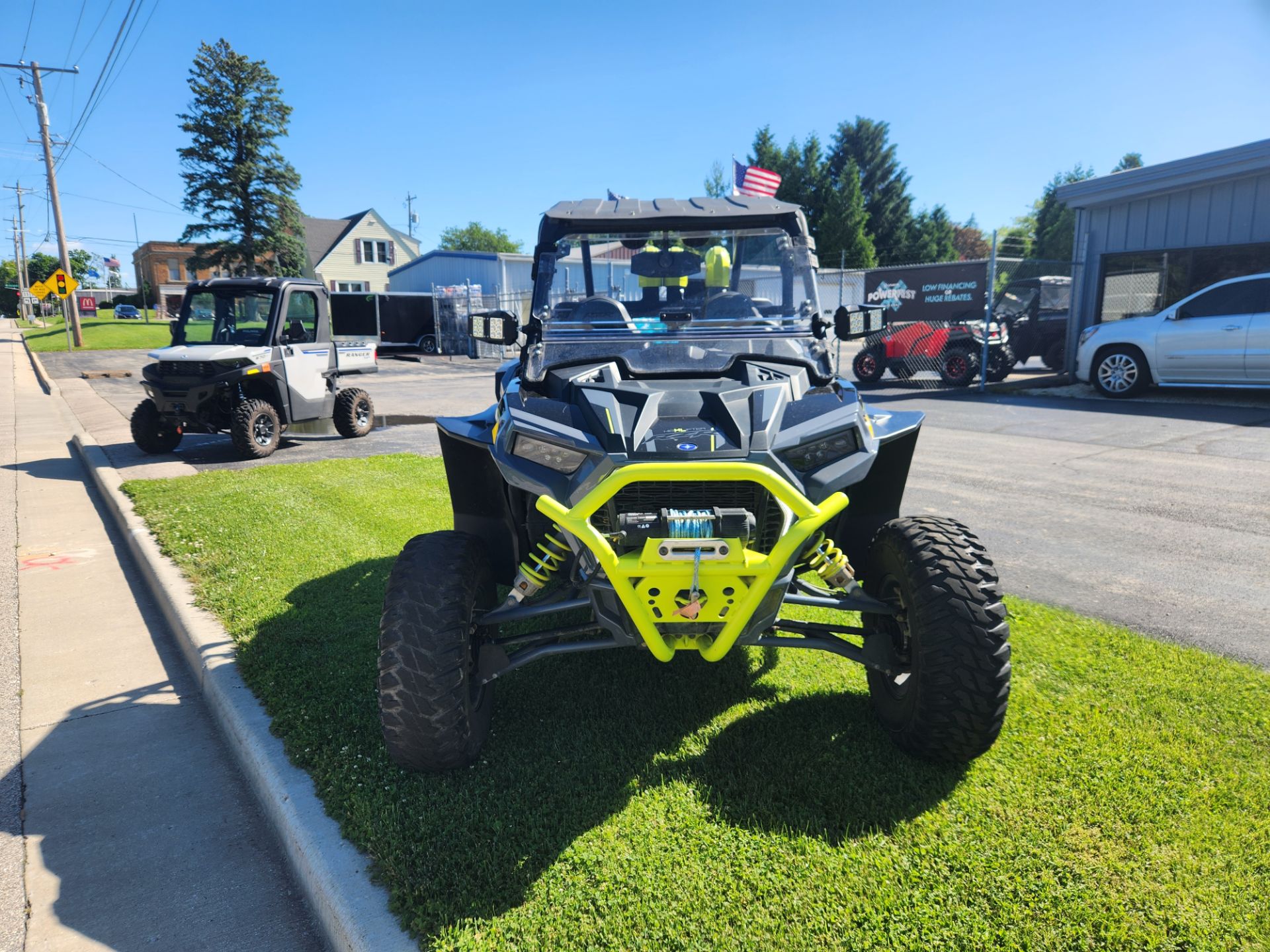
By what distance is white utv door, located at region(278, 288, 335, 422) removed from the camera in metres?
10.2

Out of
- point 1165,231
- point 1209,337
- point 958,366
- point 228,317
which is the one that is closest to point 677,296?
point 228,317

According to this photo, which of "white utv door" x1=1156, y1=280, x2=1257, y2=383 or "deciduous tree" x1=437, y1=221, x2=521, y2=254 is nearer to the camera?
"white utv door" x1=1156, y1=280, x2=1257, y2=383

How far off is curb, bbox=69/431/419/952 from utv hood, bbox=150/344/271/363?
519 centimetres

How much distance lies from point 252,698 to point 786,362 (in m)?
2.77

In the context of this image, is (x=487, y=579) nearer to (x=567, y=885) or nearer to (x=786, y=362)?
(x=567, y=885)

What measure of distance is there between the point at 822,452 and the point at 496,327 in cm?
199

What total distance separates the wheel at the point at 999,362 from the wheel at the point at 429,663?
14932 mm

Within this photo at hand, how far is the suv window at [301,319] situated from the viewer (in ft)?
33.4

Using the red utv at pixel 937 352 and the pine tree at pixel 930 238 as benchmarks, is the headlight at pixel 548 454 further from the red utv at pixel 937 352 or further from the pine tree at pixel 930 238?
the pine tree at pixel 930 238

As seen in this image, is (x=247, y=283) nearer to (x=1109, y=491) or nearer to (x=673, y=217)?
(x=673, y=217)

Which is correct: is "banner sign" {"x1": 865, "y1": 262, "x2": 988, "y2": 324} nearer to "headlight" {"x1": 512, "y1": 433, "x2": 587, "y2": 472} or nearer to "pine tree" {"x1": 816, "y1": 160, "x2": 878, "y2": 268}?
"headlight" {"x1": 512, "y1": 433, "x2": 587, "y2": 472}

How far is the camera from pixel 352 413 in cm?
1123

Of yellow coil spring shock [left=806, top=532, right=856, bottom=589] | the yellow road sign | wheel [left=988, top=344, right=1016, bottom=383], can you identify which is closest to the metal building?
wheel [left=988, top=344, right=1016, bottom=383]

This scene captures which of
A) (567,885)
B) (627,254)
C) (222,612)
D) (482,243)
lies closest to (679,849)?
(567,885)
